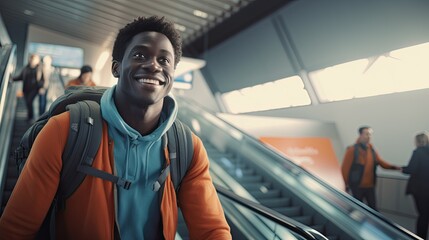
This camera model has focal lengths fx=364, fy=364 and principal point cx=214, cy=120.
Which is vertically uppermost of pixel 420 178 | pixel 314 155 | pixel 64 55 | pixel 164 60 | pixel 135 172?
pixel 64 55

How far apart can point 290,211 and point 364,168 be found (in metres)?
1.21

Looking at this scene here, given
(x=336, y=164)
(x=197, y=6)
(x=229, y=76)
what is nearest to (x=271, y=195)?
(x=336, y=164)

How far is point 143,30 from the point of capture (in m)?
1.40

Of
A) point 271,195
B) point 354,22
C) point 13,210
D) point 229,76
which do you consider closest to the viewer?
point 13,210

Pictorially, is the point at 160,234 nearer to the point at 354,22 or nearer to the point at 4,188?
the point at 4,188

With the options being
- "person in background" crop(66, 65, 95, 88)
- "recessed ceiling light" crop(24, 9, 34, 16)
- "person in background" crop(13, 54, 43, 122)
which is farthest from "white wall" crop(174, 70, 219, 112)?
"person in background" crop(66, 65, 95, 88)

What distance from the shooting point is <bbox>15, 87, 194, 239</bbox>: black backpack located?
4.09ft

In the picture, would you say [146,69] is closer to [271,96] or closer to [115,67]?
[115,67]

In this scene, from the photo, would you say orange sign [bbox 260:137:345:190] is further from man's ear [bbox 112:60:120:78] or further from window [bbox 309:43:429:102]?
man's ear [bbox 112:60:120:78]

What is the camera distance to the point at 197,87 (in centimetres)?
1753

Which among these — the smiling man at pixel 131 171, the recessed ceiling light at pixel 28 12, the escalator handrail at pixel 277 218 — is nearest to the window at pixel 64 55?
the recessed ceiling light at pixel 28 12

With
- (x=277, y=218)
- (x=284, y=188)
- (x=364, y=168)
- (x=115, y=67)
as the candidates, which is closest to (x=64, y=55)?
(x=284, y=188)

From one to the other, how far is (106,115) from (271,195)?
13.5 ft

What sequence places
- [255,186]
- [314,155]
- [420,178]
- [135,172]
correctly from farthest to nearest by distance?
[314,155] < [255,186] < [420,178] < [135,172]
